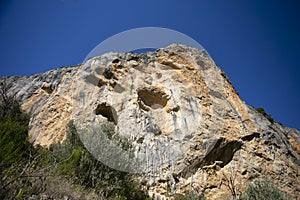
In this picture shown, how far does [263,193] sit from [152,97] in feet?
26.7

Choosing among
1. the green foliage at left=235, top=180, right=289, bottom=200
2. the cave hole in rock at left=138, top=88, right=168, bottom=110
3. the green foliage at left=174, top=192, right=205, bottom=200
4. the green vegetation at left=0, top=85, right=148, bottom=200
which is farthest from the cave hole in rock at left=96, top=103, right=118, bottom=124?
the green foliage at left=235, top=180, right=289, bottom=200

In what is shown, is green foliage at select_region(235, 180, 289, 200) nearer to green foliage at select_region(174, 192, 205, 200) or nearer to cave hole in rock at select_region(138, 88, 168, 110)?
green foliage at select_region(174, 192, 205, 200)

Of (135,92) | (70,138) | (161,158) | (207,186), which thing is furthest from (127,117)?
(207,186)

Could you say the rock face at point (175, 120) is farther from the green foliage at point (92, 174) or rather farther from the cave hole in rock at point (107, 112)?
the green foliage at point (92, 174)

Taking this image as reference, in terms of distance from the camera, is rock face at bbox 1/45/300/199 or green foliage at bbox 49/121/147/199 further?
rock face at bbox 1/45/300/199

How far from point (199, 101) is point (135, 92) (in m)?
3.84

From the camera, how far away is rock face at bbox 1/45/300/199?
11086 millimetres

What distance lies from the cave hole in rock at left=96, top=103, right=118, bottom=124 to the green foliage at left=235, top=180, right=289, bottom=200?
748cm

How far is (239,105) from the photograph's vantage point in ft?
49.6

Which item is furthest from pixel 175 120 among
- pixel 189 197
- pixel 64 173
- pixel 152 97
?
pixel 64 173

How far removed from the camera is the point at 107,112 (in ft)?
45.9

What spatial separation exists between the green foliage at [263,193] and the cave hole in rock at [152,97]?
22.6 ft

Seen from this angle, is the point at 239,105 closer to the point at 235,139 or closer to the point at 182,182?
the point at 235,139

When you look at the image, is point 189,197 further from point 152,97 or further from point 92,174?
point 152,97
